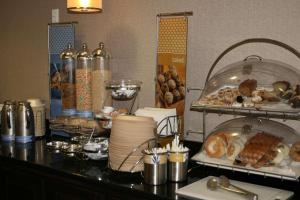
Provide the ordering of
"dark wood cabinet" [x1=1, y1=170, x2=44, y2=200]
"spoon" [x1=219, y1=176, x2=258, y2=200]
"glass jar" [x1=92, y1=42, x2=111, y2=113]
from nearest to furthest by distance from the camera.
Answer: "spoon" [x1=219, y1=176, x2=258, y2=200] → "dark wood cabinet" [x1=1, y1=170, x2=44, y2=200] → "glass jar" [x1=92, y1=42, x2=111, y2=113]

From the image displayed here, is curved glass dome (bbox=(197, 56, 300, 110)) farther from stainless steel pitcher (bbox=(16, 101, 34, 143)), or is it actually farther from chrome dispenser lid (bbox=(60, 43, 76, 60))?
stainless steel pitcher (bbox=(16, 101, 34, 143))

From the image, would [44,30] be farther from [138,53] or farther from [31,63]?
[138,53]

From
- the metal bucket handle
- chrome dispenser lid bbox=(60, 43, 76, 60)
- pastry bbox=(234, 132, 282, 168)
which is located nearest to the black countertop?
pastry bbox=(234, 132, 282, 168)

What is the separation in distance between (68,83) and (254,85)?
0.96m

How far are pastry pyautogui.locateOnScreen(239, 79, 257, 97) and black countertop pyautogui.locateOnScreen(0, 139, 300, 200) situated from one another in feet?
0.96

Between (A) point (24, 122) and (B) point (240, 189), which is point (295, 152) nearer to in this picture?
(B) point (240, 189)

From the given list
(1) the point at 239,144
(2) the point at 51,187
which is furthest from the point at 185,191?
(2) the point at 51,187

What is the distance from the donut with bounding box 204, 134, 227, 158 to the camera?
1.29 meters

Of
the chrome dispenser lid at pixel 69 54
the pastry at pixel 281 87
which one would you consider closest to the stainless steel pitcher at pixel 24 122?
the chrome dispenser lid at pixel 69 54

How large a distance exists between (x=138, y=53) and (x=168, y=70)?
0.21 meters

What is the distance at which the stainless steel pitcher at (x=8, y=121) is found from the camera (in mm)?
1849

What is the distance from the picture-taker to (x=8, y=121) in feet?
6.08

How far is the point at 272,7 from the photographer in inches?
55.2

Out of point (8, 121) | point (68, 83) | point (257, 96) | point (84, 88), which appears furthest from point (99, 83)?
→ point (257, 96)
